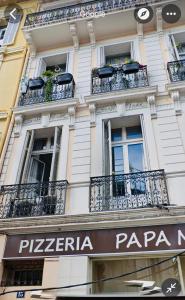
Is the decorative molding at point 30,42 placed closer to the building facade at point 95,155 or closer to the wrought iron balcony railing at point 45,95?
the building facade at point 95,155

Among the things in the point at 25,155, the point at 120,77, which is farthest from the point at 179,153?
the point at 25,155

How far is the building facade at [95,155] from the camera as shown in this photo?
5363 millimetres

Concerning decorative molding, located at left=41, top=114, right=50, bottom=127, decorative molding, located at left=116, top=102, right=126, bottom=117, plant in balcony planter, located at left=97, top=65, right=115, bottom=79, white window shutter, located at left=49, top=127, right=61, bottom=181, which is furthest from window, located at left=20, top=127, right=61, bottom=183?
plant in balcony planter, located at left=97, top=65, right=115, bottom=79

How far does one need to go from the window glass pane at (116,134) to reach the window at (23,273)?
3.43 meters

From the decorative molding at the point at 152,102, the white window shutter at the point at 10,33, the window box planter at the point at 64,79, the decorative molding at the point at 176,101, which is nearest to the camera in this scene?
the decorative molding at the point at 176,101

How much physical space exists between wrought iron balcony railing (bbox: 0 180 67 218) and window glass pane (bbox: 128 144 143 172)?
1623 millimetres

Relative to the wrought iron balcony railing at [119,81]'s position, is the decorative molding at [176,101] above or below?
below

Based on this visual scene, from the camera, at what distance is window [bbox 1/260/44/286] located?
18.5 feet

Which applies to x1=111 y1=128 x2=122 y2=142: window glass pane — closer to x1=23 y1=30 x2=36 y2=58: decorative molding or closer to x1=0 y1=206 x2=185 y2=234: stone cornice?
x1=0 y1=206 x2=185 y2=234: stone cornice

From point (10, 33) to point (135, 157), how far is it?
23.9 ft

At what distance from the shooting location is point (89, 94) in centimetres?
804

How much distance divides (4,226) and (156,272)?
3150 mm

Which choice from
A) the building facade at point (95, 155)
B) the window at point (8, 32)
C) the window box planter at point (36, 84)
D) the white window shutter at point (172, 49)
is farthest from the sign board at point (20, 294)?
the window at point (8, 32)

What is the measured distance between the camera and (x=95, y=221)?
5.62 meters
